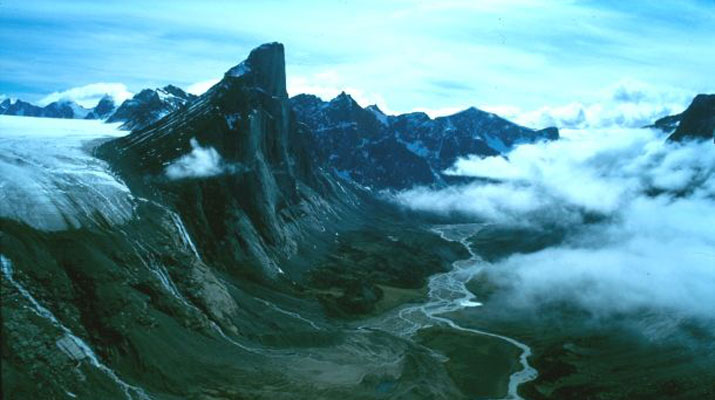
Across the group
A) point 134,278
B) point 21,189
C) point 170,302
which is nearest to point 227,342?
point 170,302

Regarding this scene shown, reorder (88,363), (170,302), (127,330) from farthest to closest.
A: (170,302)
(127,330)
(88,363)

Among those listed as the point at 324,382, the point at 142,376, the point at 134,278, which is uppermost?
the point at 134,278

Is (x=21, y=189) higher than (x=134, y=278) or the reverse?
higher

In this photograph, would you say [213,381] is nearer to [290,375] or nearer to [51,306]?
[290,375]

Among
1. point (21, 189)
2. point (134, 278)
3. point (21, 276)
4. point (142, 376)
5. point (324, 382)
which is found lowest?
point (324, 382)

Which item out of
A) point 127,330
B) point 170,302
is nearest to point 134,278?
point 170,302

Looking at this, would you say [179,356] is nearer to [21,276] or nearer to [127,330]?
[127,330]

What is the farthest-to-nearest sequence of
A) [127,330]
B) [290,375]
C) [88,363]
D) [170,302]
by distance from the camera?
[170,302] < [290,375] < [127,330] < [88,363]

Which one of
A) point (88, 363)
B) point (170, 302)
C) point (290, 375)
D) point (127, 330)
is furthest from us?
point (170, 302)

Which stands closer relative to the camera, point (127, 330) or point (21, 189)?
point (127, 330)
